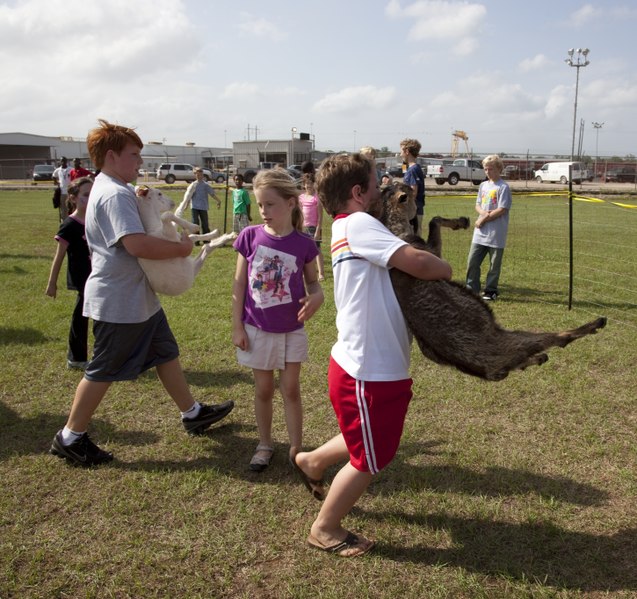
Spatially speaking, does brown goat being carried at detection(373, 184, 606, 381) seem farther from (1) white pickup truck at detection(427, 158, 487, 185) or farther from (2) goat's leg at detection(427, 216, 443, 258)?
(1) white pickup truck at detection(427, 158, 487, 185)

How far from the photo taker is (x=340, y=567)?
2717 mm

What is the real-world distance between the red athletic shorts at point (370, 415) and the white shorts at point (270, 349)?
0.83 meters

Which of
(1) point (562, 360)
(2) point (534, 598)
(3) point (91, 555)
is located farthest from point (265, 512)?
(1) point (562, 360)

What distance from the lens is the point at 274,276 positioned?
333cm

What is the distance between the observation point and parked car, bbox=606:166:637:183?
137 feet

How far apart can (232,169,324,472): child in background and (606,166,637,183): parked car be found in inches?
1788

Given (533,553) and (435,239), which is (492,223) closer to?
(435,239)

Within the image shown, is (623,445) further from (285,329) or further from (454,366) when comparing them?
(285,329)

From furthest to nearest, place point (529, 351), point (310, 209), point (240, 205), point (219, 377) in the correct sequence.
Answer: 1. point (240, 205)
2. point (310, 209)
3. point (219, 377)
4. point (529, 351)

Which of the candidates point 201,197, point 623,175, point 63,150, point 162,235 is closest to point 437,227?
point 162,235

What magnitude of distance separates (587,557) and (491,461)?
0.96 m

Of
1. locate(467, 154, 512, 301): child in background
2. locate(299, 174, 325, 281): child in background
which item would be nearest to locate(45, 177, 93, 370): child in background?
locate(299, 174, 325, 281): child in background

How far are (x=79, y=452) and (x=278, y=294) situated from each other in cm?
173

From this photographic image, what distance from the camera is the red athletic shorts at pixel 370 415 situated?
2492 millimetres
